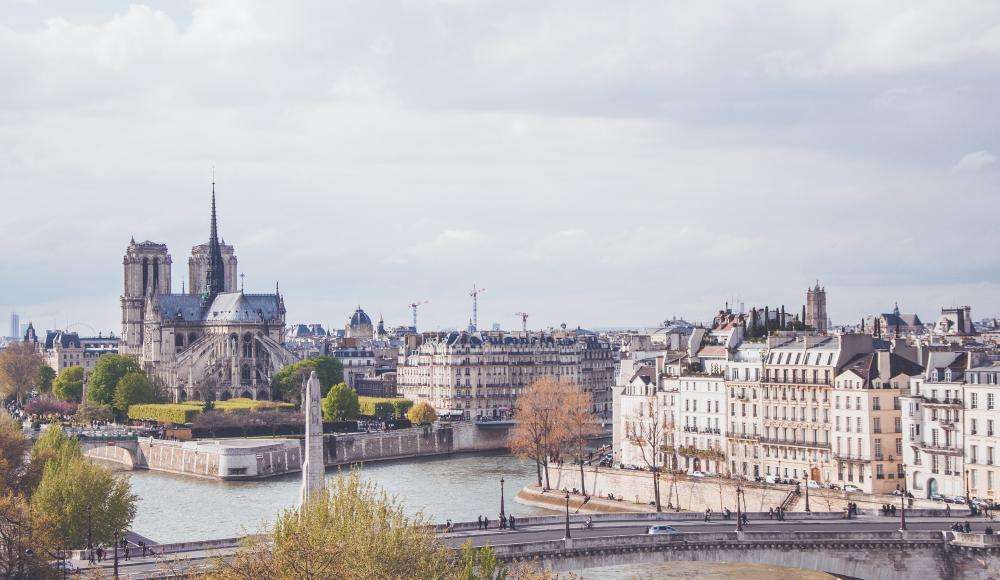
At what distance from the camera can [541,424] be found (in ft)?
337

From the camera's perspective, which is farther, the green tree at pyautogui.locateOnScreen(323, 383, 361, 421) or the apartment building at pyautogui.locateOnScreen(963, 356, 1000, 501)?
the green tree at pyautogui.locateOnScreen(323, 383, 361, 421)

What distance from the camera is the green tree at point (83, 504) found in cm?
6619

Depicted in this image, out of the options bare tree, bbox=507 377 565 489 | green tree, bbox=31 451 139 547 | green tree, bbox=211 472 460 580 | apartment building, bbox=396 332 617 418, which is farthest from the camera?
apartment building, bbox=396 332 617 418

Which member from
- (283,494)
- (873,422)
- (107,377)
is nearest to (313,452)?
(873,422)

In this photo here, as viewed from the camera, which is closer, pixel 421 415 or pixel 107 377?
pixel 421 415

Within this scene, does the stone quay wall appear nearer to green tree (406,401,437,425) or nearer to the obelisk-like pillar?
green tree (406,401,437,425)

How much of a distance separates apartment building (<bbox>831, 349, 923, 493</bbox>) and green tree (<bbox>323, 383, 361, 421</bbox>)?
69790 mm

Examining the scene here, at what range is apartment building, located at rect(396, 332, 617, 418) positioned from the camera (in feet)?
Result: 513

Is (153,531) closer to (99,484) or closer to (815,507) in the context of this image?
(99,484)

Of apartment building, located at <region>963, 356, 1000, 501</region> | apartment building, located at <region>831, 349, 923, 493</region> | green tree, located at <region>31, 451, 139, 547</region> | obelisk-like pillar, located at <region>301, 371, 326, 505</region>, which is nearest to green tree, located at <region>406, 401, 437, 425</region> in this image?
apartment building, located at <region>831, 349, 923, 493</region>

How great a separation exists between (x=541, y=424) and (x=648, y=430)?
7.36 meters

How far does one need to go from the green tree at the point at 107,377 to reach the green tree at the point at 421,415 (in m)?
37.7

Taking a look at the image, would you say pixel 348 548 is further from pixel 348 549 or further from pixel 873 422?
pixel 873 422

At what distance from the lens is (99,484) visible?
68062 mm
